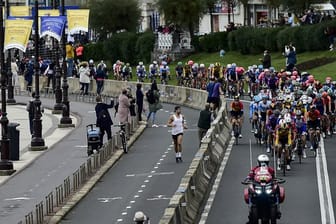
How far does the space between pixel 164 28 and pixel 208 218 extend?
199 ft

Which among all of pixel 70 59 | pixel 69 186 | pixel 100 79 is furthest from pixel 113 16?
pixel 69 186

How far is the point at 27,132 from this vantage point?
4922 cm

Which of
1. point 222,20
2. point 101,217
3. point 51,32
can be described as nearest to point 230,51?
point 222,20

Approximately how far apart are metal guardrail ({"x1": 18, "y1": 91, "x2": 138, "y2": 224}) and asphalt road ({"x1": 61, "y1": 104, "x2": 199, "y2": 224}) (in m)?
0.38

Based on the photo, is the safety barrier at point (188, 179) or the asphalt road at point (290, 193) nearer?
the safety barrier at point (188, 179)

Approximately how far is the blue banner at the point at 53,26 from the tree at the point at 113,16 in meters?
46.6

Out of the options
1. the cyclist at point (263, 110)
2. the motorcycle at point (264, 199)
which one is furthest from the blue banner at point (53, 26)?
the motorcycle at point (264, 199)

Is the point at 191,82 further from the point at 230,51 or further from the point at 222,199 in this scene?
the point at 222,199

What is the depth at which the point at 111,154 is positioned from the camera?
121ft

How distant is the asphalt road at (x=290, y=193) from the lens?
25.3 meters

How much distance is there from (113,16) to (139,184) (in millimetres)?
61604

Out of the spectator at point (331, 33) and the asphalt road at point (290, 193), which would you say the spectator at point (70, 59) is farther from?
the asphalt road at point (290, 193)

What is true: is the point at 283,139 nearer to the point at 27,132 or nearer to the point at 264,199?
the point at 264,199

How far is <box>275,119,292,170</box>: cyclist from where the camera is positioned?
105ft
